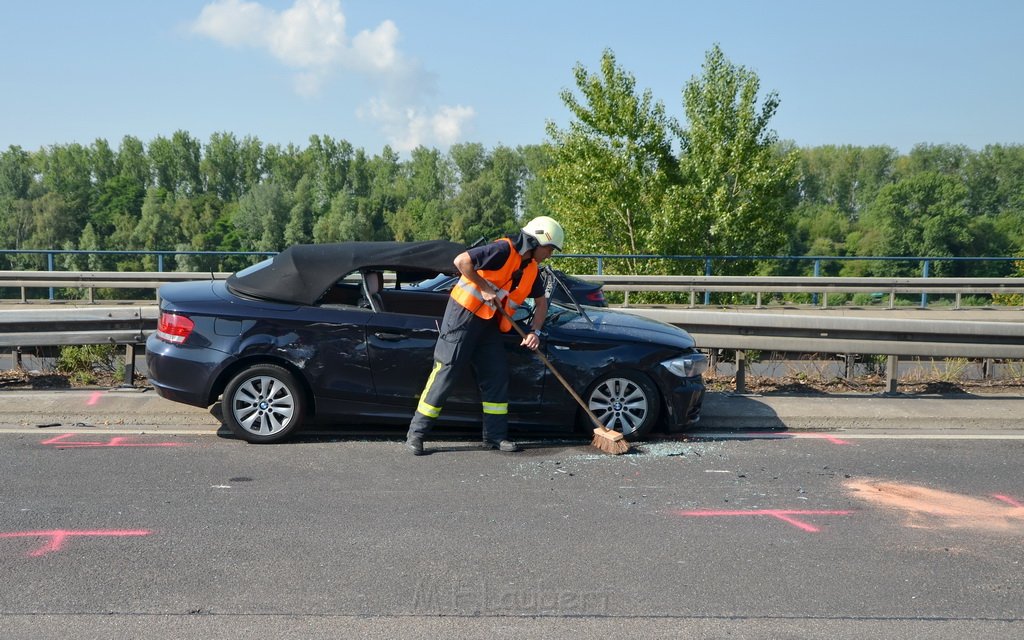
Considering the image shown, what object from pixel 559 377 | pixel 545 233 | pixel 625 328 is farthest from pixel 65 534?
pixel 625 328

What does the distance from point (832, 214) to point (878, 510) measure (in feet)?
280

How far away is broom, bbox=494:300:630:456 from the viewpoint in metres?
6.74

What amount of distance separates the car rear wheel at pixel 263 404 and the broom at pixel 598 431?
1686 millimetres

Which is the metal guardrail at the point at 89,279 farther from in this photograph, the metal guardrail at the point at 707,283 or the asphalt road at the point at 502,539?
the asphalt road at the point at 502,539

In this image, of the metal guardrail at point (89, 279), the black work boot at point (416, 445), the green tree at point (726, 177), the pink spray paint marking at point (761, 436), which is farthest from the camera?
the green tree at point (726, 177)

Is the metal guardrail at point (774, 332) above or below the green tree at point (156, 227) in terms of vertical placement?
below

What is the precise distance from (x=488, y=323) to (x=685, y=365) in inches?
63.8

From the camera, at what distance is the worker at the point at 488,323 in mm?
6629

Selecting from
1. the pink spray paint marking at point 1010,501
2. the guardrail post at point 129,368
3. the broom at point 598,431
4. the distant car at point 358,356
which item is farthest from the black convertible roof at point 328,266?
the pink spray paint marking at point 1010,501

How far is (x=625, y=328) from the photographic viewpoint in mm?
7328

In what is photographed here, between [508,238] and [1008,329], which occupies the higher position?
[508,238]

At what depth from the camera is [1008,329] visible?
8.78 m

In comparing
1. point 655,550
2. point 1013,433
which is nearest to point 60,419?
point 655,550

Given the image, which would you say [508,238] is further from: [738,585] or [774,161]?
[774,161]
